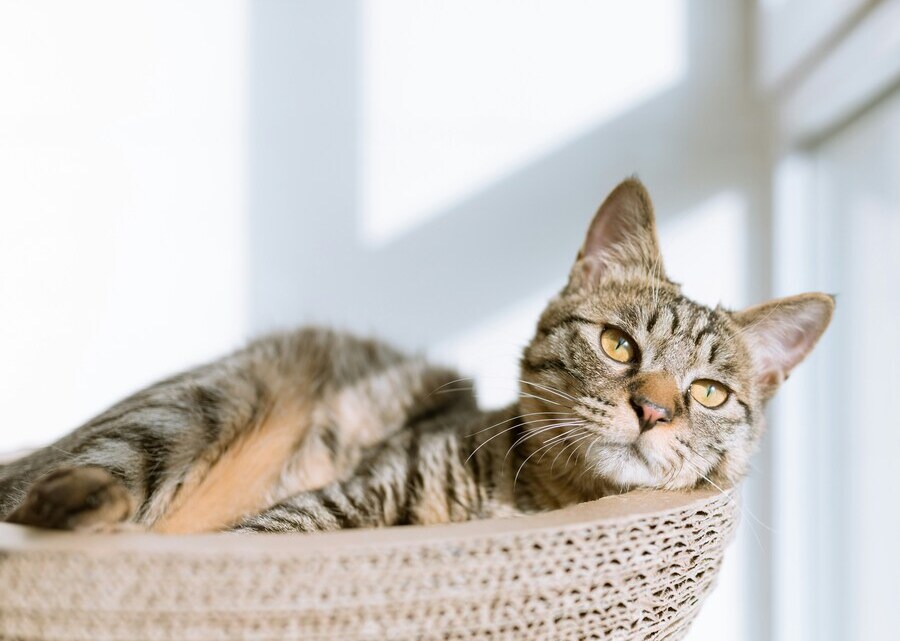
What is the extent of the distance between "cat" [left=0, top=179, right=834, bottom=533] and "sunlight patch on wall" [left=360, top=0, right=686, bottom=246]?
967mm

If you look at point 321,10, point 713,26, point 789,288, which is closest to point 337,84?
point 321,10

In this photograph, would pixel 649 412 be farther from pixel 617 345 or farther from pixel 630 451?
pixel 617 345

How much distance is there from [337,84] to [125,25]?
0.68 meters

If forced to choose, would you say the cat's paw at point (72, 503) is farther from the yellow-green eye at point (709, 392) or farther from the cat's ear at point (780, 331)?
the cat's ear at point (780, 331)

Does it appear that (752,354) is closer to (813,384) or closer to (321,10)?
(813,384)

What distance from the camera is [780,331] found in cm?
129

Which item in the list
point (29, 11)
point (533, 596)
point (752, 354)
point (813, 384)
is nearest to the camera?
point (533, 596)

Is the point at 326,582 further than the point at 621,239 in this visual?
No

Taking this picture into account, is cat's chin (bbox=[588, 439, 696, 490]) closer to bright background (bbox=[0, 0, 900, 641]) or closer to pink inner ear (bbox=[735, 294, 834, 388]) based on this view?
pink inner ear (bbox=[735, 294, 834, 388])

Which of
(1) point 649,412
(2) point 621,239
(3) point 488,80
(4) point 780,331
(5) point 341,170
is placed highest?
(3) point 488,80

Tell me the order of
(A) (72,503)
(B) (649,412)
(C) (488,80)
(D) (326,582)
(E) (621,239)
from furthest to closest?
(C) (488,80) < (E) (621,239) < (B) (649,412) < (A) (72,503) < (D) (326,582)

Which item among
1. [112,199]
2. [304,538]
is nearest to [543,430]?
[304,538]

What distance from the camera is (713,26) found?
2.19 metres

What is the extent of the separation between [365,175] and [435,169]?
0.23m
